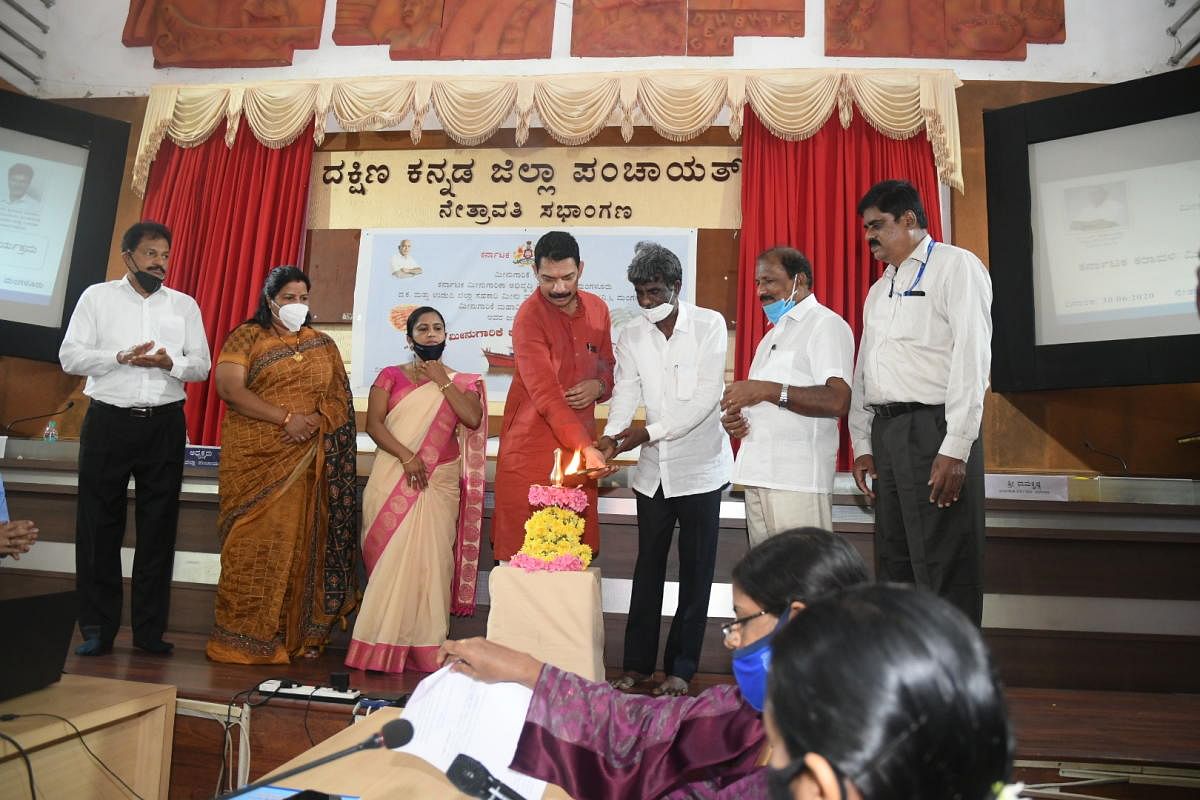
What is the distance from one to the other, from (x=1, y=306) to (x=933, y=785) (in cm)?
630

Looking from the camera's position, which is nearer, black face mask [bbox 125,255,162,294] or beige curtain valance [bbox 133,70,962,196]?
black face mask [bbox 125,255,162,294]

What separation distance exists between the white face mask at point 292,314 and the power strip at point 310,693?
1.55 meters

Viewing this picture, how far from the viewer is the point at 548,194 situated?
5754 mm

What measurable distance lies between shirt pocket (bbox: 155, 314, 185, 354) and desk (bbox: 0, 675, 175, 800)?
2.05 m

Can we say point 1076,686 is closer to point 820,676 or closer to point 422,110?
point 820,676

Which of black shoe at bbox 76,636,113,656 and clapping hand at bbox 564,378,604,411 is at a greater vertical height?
clapping hand at bbox 564,378,604,411

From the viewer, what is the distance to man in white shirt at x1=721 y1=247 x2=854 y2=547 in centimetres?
301

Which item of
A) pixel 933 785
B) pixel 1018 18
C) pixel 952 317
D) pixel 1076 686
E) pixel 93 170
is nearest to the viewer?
pixel 933 785

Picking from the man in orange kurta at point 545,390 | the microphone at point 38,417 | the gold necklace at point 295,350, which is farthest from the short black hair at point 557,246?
the microphone at point 38,417

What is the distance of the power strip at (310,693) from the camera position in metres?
2.72

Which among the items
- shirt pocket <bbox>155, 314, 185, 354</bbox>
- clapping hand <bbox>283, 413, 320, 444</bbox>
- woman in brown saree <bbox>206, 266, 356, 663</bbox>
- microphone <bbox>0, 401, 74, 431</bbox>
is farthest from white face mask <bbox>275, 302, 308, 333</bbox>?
microphone <bbox>0, 401, 74, 431</bbox>

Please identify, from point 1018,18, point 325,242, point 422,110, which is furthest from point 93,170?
point 1018,18

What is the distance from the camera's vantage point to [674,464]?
3.30 m

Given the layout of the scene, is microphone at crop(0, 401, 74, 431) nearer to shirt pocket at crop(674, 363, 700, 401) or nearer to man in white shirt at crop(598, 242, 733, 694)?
man in white shirt at crop(598, 242, 733, 694)
